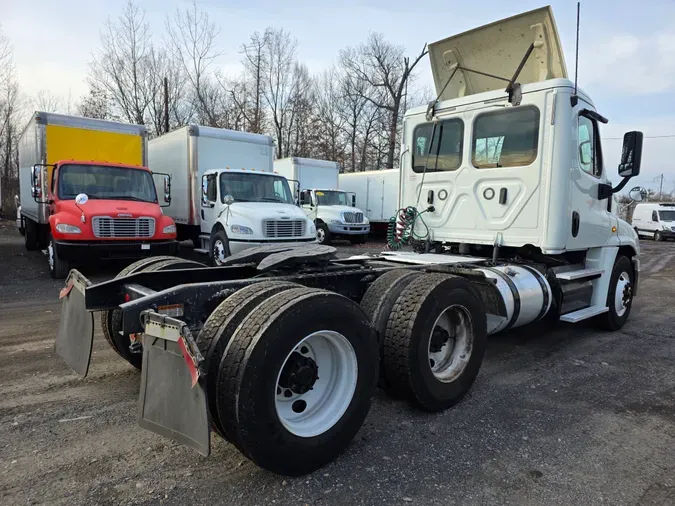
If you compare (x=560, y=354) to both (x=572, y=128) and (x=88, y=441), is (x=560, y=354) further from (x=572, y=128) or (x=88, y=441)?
(x=88, y=441)

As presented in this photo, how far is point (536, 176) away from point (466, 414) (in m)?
2.97

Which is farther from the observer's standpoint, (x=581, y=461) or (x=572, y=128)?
(x=572, y=128)

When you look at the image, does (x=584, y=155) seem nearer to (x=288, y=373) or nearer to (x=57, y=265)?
(x=288, y=373)

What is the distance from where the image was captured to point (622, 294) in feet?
21.8

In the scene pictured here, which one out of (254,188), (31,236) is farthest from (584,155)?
(31,236)

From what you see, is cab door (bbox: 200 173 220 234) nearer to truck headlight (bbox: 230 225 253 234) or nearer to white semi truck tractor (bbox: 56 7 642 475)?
truck headlight (bbox: 230 225 253 234)

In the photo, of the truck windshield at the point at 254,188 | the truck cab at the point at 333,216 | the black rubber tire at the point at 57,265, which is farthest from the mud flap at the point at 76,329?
the truck cab at the point at 333,216

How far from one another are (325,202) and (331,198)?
410 millimetres

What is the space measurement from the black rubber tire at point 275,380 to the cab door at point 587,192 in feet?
12.4

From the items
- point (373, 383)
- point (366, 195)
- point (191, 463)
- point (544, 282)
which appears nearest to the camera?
point (191, 463)

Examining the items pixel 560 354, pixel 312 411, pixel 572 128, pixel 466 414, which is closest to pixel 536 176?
pixel 572 128

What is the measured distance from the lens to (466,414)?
3701 mm

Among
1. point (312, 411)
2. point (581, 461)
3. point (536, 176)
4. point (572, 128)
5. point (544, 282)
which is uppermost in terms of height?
point (572, 128)

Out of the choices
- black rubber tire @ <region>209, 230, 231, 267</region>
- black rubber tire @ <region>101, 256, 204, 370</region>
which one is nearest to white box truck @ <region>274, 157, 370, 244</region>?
black rubber tire @ <region>209, 230, 231, 267</region>
